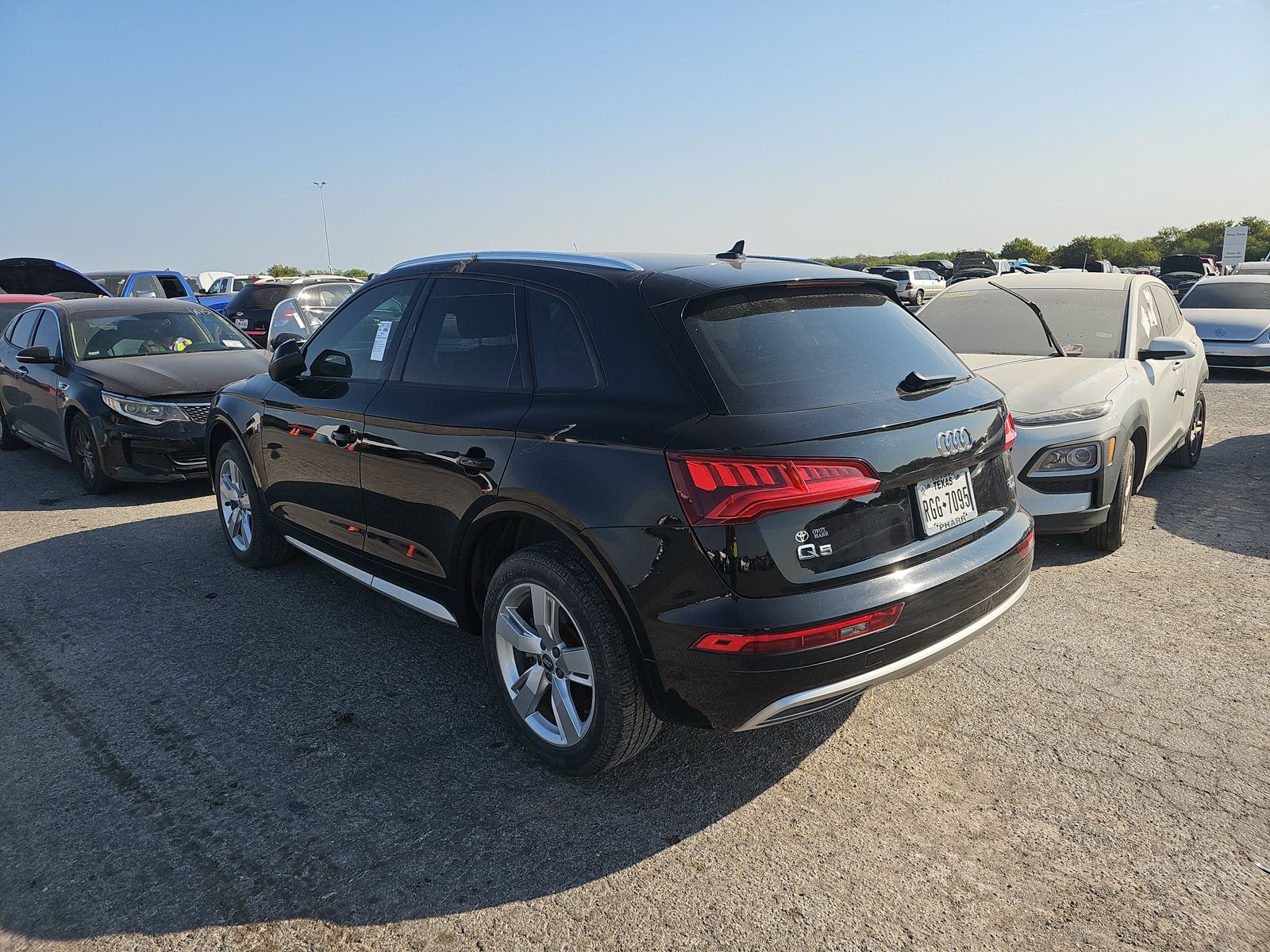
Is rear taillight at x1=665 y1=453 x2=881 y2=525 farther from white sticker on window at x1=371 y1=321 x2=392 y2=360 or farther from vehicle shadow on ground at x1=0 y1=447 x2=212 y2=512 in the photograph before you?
vehicle shadow on ground at x1=0 y1=447 x2=212 y2=512

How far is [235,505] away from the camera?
5.60m

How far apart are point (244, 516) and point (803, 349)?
388 cm

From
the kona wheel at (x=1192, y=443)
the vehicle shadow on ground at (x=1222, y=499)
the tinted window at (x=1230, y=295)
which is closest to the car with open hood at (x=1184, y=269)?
the tinted window at (x=1230, y=295)

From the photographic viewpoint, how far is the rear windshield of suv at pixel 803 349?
2855 mm

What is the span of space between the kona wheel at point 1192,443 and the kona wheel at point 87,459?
28.9ft

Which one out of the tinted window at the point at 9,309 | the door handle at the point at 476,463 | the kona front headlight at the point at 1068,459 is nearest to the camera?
the door handle at the point at 476,463

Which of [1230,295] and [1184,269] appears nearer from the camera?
[1230,295]

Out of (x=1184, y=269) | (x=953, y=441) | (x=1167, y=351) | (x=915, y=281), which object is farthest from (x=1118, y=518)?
(x=1184, y=269)

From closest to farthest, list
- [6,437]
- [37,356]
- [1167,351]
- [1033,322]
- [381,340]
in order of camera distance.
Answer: [381,340] → [1167,351] → [1033,322] → [37,356] → [6,437]

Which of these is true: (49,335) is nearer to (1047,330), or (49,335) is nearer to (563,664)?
(563,664)

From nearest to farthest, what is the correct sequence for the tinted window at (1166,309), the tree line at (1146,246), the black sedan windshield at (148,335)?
the tinted window at (1166,309) < the black sedan windshield at (148,335) < the tree line at (1146,246)

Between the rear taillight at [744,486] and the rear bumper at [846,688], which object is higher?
the rear taillight at [744,486]

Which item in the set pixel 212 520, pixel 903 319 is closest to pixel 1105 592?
pixel 903 319

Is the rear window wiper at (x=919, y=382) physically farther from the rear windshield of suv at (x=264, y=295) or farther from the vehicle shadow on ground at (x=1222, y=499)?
the rear windshield of suv at (x=264, y=295)
